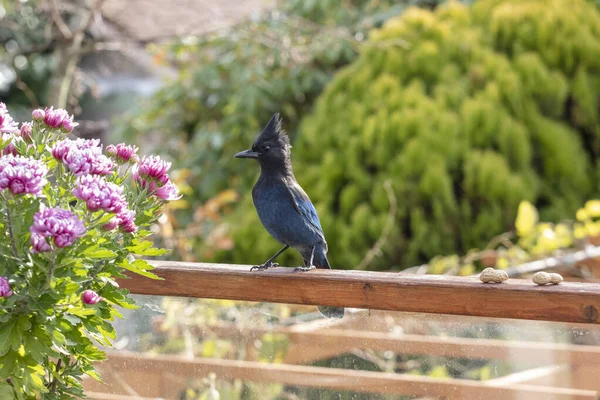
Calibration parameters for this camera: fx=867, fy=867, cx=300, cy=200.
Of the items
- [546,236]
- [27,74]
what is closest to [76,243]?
[546,236]

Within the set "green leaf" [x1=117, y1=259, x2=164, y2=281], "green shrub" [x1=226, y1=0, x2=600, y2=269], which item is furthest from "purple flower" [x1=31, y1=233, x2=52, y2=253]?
"green shrub" [x1=226, y1=0, x2=600, y2=269]

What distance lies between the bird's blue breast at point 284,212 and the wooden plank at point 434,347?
27 centimetres

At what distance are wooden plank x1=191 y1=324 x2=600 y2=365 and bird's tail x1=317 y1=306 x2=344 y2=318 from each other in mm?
74

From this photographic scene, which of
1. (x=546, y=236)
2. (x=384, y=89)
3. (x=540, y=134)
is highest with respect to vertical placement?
(x=384, y=89)

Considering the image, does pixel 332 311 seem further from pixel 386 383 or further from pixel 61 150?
pixel 61 150

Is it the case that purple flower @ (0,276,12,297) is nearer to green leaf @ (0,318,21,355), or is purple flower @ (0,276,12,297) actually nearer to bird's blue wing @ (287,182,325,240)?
green leaf @ (0,318,21,355)

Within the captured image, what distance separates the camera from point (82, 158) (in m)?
1.63

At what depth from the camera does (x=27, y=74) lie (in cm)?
1066

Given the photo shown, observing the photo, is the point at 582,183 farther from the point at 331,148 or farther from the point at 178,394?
the point at 178,394

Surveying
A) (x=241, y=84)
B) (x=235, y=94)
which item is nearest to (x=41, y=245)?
(x=241, y=84)

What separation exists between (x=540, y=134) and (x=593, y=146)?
39cm

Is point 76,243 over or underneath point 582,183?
over

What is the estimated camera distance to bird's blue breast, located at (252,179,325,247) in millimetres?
2332

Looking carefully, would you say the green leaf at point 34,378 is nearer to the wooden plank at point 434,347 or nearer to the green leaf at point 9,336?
the green leaf at point 9,336
